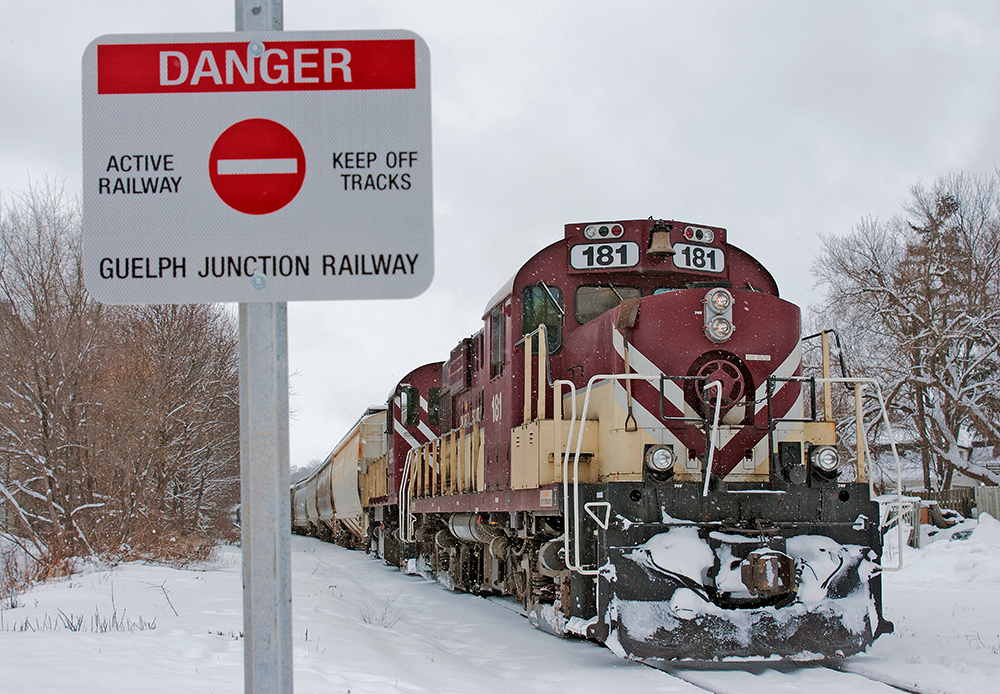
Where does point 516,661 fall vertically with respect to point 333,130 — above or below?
below

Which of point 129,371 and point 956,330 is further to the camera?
point 956,330

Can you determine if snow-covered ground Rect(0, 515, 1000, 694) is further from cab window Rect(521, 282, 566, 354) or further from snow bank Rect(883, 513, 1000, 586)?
snow bank Rect(883, 513, 1000, 586)

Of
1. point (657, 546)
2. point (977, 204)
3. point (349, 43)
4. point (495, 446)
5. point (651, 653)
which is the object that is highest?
point (977, 204)

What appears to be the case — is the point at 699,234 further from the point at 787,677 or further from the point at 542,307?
the point at 787,677

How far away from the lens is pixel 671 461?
7012 millimetres

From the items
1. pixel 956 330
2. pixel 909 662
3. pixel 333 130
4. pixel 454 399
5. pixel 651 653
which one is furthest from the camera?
pixel 956 330

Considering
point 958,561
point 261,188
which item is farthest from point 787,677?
point 958,561

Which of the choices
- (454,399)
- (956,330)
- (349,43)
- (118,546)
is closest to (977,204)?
(956,330)

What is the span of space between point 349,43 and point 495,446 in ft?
24.4

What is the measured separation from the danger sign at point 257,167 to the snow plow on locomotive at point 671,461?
15.9ft

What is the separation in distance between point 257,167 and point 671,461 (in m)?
5.31

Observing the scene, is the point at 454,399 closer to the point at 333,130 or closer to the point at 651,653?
the point at 651,653

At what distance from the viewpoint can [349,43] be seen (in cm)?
225

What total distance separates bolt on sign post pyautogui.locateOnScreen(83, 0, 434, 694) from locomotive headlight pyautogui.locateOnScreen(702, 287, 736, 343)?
5.53 metres
